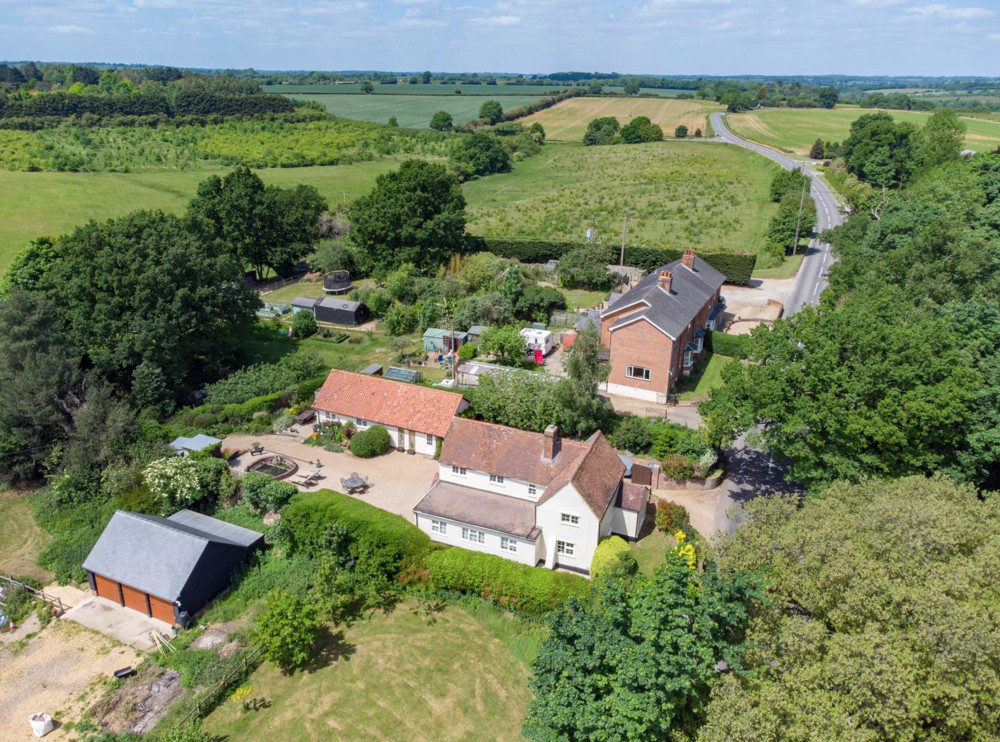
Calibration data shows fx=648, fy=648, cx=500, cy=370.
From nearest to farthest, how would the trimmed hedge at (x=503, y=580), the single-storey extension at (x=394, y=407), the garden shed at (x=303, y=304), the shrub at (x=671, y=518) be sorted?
the trimmed hedge at (x=503, y=580) < the shrub at (x=671, y=518) < the single-storey extension at (x=394, y=407) < the garden shed at (x=303, y=304)

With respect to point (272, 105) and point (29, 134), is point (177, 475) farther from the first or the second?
point (272, 105)

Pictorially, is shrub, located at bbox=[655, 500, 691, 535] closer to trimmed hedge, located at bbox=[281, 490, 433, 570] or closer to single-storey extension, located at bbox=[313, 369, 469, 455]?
trimmed hedge, located at bbox=[281, 490, 433, 570]

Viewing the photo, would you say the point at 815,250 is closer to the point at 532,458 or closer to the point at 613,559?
the point at 532,458

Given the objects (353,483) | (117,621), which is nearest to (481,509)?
(353,483)

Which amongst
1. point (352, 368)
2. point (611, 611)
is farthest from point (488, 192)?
point (611, 611)

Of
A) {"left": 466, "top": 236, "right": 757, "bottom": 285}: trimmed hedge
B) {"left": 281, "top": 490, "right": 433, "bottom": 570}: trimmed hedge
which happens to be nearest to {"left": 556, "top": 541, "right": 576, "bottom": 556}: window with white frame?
{"left": 281, "top": 490, "right": 433, "bottom": 570}: trimmed hedge

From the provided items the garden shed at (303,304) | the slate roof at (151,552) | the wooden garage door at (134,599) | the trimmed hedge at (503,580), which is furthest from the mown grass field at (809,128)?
the wooden garage door at (134,599)

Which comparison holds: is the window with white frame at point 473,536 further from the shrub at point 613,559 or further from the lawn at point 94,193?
the lawn at point 94,193
